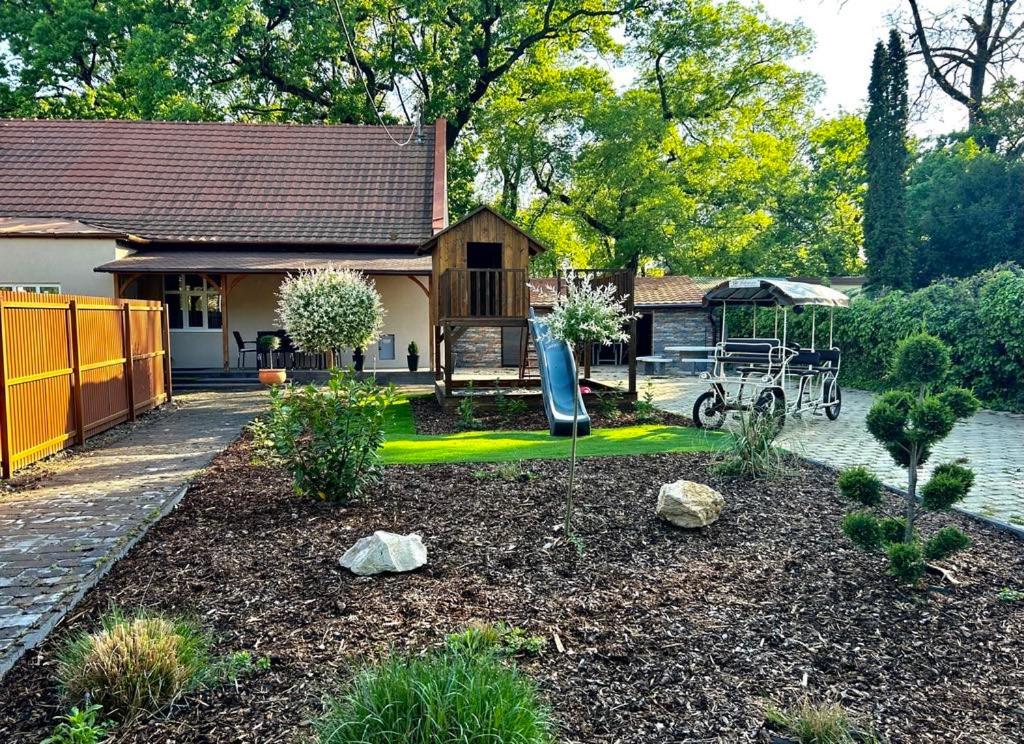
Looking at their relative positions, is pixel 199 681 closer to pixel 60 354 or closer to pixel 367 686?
pixel 367 686

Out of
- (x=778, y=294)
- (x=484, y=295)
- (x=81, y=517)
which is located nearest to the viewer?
(x=81, y=517)

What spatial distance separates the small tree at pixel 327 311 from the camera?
43.7 feet

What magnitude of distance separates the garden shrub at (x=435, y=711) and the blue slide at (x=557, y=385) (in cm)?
717

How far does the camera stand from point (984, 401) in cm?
1386

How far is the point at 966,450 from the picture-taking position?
9305 mm

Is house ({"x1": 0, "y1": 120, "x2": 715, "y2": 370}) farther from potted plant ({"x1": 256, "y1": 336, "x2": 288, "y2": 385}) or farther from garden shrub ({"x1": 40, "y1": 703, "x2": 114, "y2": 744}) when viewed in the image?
garden shrub ({"x1": 40, "y1": 703, "x2": 114, "y2": 744})

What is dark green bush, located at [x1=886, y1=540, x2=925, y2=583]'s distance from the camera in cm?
399

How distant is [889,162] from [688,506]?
2093 centimetres

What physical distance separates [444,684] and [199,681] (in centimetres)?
121

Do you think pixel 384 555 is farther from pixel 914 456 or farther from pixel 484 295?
pixel 484 295

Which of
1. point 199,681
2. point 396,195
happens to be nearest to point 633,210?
point 396,195

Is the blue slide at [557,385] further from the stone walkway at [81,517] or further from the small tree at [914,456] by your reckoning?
the small tree at [914,456]

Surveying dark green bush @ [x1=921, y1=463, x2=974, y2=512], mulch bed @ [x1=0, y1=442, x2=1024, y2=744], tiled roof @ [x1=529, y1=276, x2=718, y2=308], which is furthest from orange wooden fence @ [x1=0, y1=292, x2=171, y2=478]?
tiled roof @ [x1=529, y1=276, x2=718, y2=308]

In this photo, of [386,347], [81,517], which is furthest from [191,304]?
[81,517]
